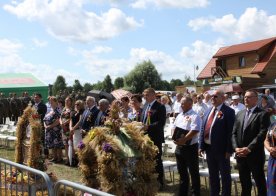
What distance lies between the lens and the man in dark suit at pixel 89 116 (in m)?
9.83

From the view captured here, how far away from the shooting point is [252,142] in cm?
597

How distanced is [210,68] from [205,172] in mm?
41009

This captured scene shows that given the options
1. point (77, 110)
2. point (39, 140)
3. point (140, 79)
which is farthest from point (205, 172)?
point (140, 79)

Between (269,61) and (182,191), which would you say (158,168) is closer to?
(182,191)

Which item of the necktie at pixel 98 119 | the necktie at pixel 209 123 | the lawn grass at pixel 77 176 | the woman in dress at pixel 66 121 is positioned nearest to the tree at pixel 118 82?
the lawn grass at pixel 77 176

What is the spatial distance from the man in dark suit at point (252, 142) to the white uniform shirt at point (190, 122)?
2.48ft

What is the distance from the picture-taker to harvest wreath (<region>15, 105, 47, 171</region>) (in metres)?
7.29

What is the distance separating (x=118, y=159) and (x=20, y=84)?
2793 centimetres

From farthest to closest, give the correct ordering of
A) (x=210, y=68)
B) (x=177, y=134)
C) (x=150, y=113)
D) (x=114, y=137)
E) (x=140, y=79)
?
(x=140, y=79), (x=210, y=68), (x=150, y=113), (x=177, y=134), (x=114, y=137)

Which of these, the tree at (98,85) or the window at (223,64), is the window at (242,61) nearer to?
the window at (223,64)

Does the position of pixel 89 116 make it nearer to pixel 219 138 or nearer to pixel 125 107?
pixel 125 107

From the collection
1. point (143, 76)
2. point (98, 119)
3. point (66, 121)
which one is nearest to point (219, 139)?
point (98, 119)

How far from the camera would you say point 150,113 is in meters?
7.86

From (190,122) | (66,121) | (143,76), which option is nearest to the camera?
(190,122)
